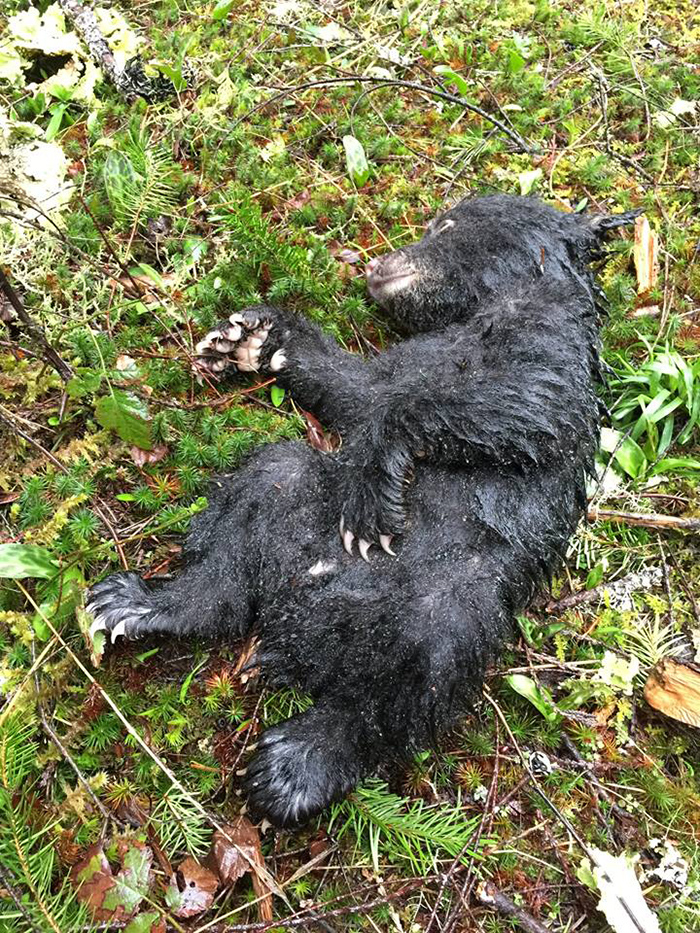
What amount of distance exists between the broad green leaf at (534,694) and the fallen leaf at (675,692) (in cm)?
49

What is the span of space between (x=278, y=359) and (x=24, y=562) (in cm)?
147

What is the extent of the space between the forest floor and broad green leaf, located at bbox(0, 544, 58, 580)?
0.01 meters

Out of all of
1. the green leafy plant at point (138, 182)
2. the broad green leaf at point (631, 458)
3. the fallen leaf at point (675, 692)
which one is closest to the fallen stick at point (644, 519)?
the broad green leaf at point (631, 458)

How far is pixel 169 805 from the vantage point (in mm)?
2473

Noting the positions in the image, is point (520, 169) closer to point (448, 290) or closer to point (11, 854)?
point (448, 290)

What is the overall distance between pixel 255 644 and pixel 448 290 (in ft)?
6.05

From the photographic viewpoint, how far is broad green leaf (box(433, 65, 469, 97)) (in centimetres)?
441

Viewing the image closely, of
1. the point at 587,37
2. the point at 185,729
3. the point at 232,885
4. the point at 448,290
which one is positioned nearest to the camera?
the point at 232,885

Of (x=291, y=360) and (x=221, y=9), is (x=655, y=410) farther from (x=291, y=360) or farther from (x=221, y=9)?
(x=221, y=9)

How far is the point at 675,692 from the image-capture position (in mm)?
2977

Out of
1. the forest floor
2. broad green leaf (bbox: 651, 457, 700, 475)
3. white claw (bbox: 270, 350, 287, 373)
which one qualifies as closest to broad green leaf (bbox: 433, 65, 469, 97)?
the forest floor

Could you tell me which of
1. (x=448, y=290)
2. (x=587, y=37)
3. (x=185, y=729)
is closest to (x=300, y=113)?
(x=448, y=290)

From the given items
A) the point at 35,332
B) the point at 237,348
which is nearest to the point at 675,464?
the point at 237,348

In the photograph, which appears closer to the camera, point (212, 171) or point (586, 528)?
point (586, 528)
